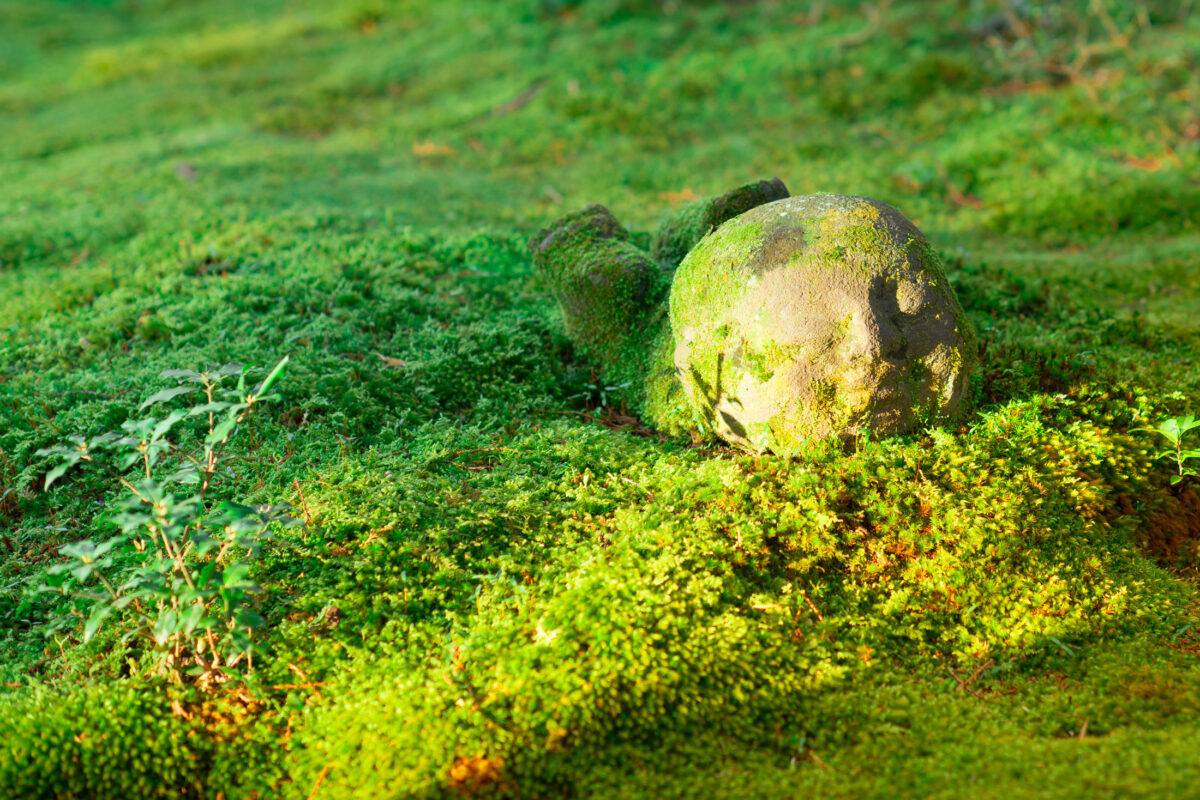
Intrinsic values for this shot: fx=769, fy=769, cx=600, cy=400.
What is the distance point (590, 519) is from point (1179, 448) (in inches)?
119


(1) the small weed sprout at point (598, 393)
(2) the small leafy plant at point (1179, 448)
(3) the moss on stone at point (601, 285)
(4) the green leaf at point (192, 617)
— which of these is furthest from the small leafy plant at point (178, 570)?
(2) the small leafy plant at point (1179, 448)

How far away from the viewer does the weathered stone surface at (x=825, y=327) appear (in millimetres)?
3637

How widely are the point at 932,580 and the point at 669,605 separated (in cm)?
124

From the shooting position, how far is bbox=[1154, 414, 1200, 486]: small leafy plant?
12.4ft

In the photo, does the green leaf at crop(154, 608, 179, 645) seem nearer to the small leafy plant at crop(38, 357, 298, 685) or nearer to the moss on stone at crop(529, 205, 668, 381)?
the small leafy plant at crop(38, 357, 298, 685)

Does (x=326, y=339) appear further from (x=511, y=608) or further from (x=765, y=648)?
(x=765, y=648)

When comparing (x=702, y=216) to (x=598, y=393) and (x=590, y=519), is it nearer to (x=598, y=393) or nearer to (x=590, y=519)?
(x=598, y=393)

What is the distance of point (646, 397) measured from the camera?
4688mm

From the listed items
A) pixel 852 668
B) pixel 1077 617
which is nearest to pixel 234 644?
pixel 852 668

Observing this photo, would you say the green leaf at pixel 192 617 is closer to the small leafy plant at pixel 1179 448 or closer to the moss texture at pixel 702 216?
the moss texture at pixel 702 216

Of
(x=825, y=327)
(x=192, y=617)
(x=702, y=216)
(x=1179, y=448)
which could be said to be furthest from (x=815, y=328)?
(x=192, y=617)

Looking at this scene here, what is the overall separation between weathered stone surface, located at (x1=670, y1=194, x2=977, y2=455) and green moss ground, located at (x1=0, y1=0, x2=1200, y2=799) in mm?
197

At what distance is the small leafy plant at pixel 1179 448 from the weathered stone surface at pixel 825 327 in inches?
39.6

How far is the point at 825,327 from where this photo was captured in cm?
363
